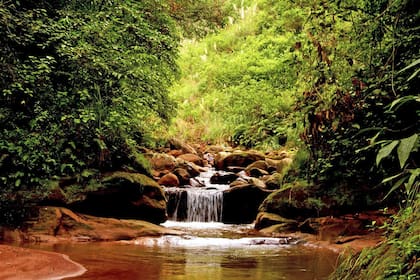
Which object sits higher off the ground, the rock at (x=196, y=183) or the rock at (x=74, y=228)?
the rock at (x=196, y=183)

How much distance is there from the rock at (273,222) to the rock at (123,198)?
2.14 meters

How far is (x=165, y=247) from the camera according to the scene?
283 inches

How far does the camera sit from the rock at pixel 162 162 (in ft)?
46.2

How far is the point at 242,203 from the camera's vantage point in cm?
1160

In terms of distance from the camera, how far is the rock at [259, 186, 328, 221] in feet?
29.4

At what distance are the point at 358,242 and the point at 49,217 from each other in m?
5.13

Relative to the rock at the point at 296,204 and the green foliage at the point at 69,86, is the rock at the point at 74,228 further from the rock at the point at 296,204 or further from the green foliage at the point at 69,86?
the rock at the point at 296,204

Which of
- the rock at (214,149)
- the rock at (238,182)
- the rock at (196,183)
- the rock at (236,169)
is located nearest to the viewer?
the rock at (238,182)

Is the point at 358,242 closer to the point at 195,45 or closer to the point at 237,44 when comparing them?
the point at 237,44

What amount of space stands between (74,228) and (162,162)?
6.61 m

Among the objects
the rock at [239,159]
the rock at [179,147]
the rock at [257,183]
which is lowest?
the rock at [257,183]

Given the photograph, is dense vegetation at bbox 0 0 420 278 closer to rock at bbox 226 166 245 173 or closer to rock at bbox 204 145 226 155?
rock at bbox 226 166 245 173

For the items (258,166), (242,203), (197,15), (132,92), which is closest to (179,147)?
(258,166)

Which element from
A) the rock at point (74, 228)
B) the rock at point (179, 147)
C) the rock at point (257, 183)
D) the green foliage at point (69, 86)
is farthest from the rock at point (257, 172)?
the rock at point (74, 228)
